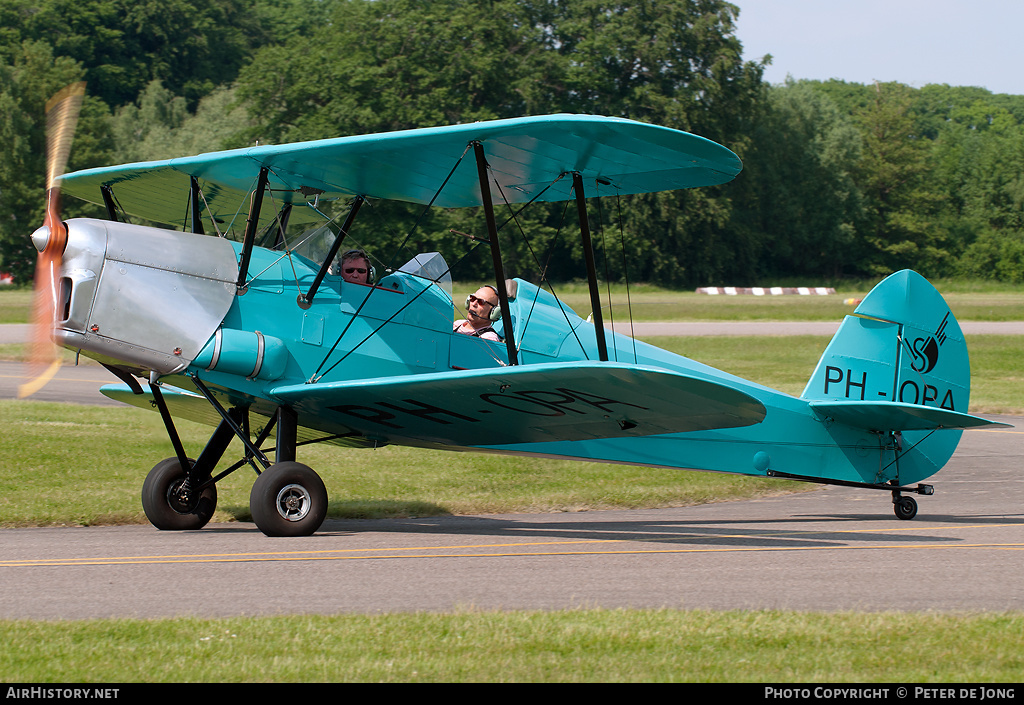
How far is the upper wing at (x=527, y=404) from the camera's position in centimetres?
661

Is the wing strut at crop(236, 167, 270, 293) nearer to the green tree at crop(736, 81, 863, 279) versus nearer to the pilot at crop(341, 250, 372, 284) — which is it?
the pilot at crop(341, 250, 372, 284)

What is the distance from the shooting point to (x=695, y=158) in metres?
7.46

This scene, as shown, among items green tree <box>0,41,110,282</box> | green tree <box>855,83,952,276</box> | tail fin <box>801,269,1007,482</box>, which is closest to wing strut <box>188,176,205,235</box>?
tail fin <box>801,269,1007,482</box>

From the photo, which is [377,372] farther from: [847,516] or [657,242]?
[657,242]

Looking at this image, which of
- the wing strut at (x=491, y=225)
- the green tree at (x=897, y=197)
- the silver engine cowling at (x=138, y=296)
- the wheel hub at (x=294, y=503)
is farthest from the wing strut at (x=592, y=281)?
the green tree at (x=897, y=197)

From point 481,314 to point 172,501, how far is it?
2.93 meters

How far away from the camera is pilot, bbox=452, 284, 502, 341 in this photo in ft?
28.5

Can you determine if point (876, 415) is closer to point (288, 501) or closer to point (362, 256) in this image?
point (362, 256)

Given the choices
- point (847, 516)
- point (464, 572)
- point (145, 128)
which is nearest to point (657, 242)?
point (145, 128)

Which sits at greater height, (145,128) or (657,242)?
(145,128)

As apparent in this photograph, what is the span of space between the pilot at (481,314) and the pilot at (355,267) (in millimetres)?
1002

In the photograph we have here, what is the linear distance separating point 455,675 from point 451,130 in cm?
386

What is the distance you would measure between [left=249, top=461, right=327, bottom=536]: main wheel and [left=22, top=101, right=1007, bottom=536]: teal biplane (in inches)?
0.6

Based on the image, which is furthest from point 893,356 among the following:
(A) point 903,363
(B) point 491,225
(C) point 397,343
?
(C) point 397,343
